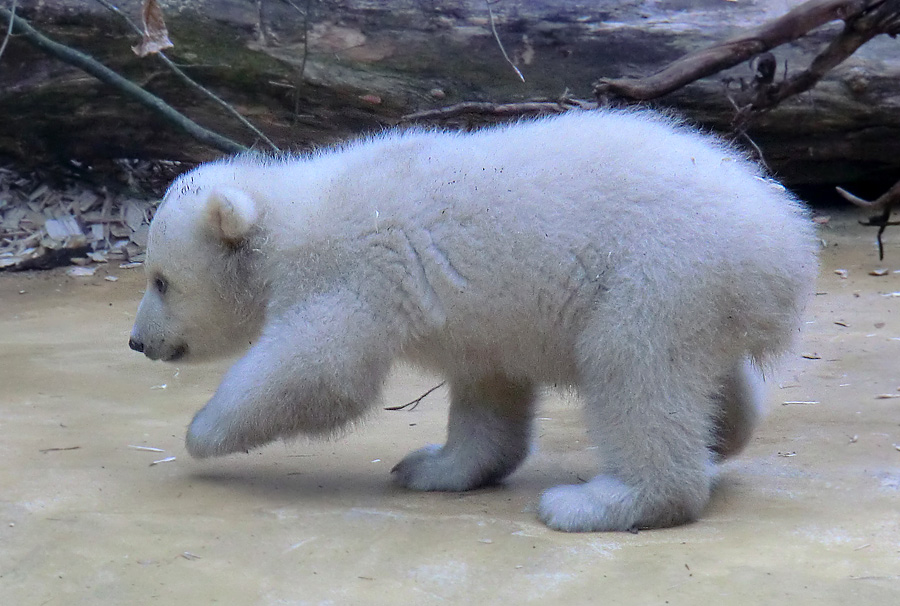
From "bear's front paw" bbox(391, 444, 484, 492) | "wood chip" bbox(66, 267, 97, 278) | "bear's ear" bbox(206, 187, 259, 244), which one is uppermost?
"bear's ear" bbox(206, 187, 259, 244)

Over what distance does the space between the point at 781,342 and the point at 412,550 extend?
1.68m

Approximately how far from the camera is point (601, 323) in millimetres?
3814

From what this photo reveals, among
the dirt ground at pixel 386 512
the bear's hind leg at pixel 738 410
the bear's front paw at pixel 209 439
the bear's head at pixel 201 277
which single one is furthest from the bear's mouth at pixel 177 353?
the bear's hind leg at pixel 738 410

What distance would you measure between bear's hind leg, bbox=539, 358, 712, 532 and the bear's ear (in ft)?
5.33

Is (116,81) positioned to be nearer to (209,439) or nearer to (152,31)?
(152,31)

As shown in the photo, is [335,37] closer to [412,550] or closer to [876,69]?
[876,69]

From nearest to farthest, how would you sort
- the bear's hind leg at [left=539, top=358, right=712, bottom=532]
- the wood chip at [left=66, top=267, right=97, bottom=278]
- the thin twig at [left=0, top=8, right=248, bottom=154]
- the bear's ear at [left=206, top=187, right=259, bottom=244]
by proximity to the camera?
the bear's hind leg at [left=539, top=358, right=712, bottom=532], the bear's ear at [left=206, top=187, right=259, bottom=244], the thin twig at [left=0, top=8, right=248, bottom=154], the wood chip at [left=66, top=267, right=97, bottom=278]

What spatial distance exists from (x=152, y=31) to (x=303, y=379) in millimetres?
1821

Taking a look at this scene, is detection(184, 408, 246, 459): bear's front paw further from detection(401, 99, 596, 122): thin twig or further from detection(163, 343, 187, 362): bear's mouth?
detection(401, 99, 596, 122): thin twig

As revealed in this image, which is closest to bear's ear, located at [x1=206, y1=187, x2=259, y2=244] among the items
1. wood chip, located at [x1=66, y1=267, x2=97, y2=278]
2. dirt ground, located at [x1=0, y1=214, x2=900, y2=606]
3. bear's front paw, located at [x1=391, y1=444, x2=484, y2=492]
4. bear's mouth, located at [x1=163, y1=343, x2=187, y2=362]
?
bear's mouth, located at [x1=163, y1=343, x2=187, y2=362]

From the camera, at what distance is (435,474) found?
15.0 ft

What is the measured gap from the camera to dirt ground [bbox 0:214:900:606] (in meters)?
3.06

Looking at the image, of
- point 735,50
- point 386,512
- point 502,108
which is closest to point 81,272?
point 502,108

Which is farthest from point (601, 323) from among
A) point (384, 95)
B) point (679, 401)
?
point (384, 95)
